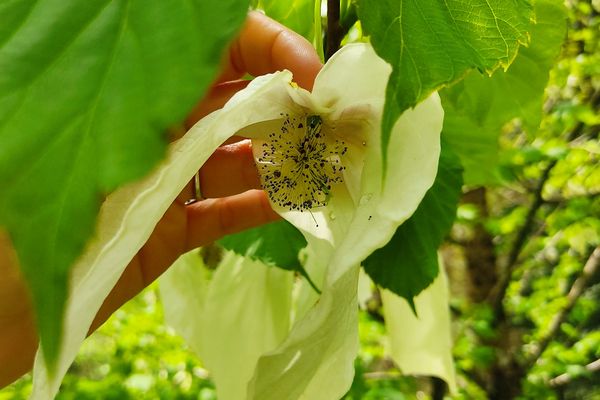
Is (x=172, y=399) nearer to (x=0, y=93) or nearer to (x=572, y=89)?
(x=0, y=93)

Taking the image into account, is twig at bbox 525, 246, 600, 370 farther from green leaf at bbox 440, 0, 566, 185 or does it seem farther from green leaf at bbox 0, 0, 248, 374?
green leaf at bbox 0, 0, 248, 374

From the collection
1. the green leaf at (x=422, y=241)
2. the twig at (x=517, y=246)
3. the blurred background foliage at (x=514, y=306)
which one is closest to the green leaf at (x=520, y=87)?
the green leaf at (x=422, y=241)

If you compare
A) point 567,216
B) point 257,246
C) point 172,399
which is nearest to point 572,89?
point 567,216

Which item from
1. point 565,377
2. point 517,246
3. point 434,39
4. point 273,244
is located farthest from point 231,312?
point 565,377

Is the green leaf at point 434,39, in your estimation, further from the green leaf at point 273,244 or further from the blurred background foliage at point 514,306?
the blurred background foliage at point 514,306

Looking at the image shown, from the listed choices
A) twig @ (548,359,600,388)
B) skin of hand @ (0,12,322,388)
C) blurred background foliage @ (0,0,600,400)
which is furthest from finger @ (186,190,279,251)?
twig @ (548,359,600,388)

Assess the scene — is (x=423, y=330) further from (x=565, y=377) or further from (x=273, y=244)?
(x=565, y=377)
